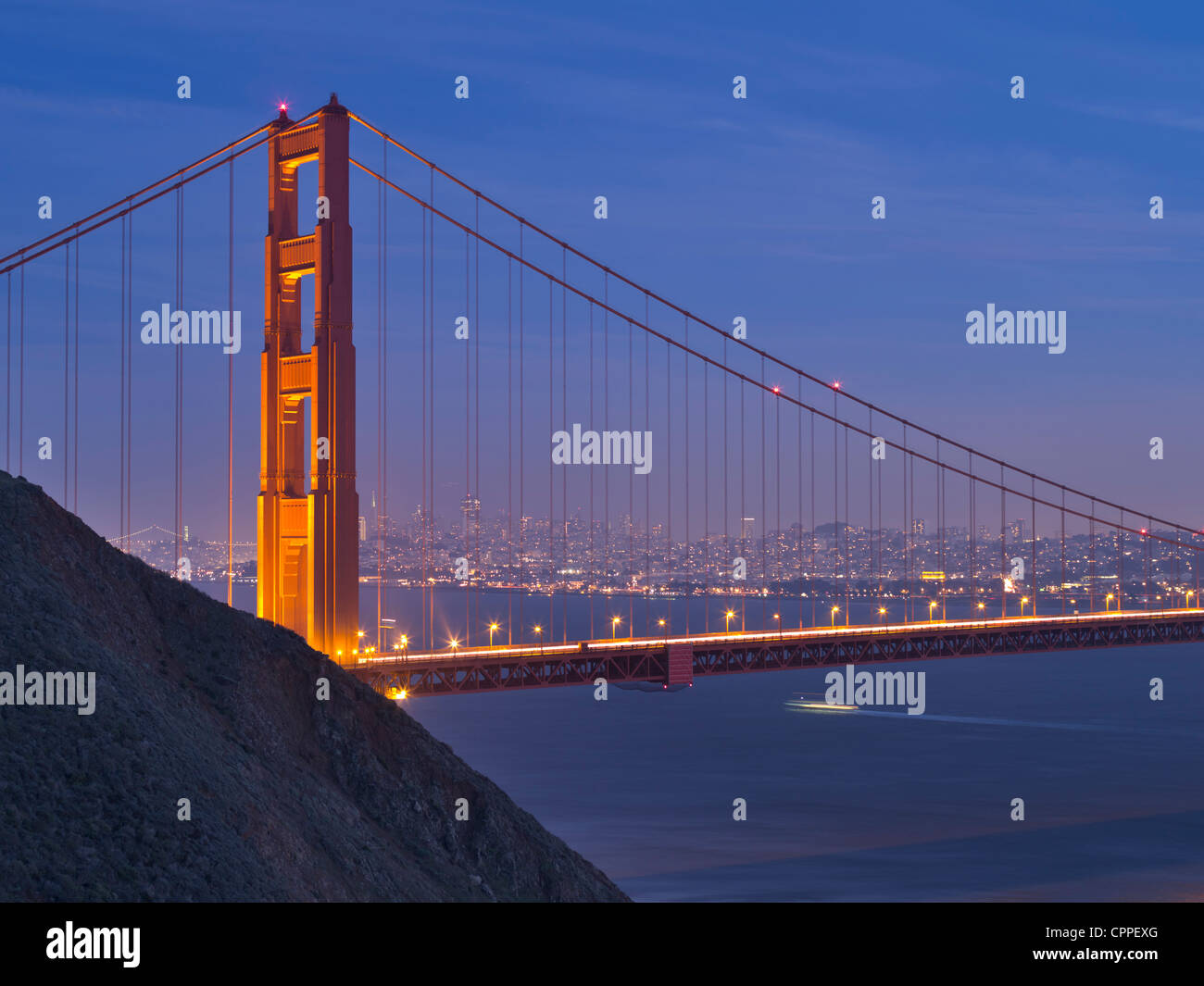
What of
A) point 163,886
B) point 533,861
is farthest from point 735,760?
point 163,886

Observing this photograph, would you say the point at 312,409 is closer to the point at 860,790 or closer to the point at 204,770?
the point at 204,770

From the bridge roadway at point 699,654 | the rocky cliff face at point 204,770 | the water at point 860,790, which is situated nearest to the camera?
the rocky cliff face at point 204,770

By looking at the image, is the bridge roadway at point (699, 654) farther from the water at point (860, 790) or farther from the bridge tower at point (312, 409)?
the water at point (860, 790)

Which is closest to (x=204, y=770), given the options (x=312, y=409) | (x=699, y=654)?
(x=312, y=409)

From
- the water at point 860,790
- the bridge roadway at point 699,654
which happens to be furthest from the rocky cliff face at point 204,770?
the water at point 860,790
